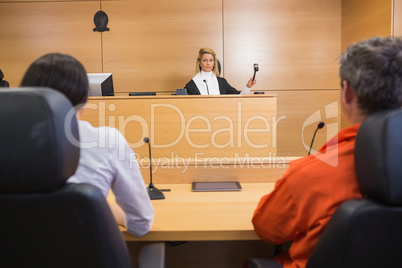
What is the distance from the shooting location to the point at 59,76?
935 mm

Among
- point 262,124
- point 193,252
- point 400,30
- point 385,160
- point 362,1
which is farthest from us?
point 362,1

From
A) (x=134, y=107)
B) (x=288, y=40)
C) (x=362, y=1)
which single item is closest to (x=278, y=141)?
(x=288, y=40)

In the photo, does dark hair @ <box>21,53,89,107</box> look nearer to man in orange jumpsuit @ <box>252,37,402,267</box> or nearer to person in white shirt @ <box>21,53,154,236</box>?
person in white shirt @ <box>21,53,154,236</box>

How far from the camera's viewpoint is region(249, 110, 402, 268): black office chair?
68cm

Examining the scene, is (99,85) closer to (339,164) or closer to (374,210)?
(339,164)

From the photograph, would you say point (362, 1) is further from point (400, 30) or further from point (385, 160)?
point (385, 160)

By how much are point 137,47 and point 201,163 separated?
3.75 meters

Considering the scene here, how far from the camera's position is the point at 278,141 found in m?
5.20

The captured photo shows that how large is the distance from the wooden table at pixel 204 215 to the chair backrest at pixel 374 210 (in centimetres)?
41

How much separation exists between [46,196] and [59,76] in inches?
14.1

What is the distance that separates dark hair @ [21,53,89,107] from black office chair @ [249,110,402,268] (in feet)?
2.31

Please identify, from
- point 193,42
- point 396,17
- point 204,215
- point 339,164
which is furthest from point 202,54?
point 339,164

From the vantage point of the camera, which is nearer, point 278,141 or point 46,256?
point 46,256

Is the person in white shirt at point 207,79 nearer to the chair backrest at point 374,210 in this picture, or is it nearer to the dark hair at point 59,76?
the dark hair at point 59,76
